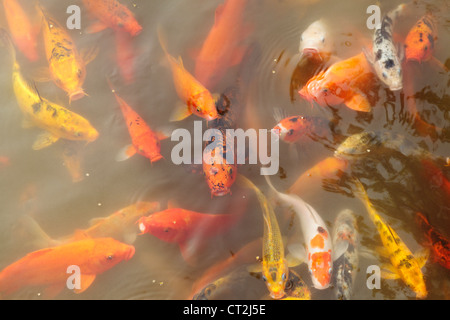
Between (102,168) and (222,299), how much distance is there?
215 cm

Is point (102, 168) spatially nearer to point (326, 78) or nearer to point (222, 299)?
point (222, 299)

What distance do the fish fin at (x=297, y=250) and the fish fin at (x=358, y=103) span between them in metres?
A: 1.83

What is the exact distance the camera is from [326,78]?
4496mm

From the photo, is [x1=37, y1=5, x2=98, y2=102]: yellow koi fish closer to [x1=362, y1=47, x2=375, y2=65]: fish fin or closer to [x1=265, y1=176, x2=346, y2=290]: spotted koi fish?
[x1=265, y1=176, x2=346, y2=290]: spotted koi fish

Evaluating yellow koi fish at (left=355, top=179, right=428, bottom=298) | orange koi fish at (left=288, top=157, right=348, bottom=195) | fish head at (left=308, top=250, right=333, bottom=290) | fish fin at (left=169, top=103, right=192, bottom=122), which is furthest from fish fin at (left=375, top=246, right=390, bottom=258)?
fish fin at (left=169, top=103, right=192, bottom=122)

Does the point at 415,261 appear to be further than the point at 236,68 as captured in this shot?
No

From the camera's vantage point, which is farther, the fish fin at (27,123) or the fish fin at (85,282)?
the fish fin at (27,123)

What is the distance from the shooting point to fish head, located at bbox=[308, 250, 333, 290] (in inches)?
149

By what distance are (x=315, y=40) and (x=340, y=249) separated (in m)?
2.73

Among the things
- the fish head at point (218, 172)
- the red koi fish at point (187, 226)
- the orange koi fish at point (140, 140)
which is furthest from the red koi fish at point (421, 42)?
the orange koi fish at point (140, 140)

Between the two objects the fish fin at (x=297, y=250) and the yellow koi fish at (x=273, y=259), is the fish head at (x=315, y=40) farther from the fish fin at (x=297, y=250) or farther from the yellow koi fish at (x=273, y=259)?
the fish fin at (x=297, y=250)

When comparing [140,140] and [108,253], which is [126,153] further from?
[108,253]

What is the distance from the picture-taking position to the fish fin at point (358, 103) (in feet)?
14.8
